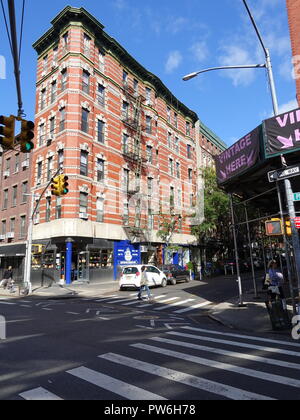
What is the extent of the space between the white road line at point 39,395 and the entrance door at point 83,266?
72.6 ft

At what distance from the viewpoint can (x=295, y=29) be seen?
16922 mm

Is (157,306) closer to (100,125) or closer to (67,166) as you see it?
(67,166)

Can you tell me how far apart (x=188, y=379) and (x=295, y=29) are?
19018 millimetres

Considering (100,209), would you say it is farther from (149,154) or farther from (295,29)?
(295,29)

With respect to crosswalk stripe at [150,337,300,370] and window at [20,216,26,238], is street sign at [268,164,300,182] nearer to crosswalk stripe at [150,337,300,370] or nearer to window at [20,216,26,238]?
crosswalk stripe at [150,337,300,370]

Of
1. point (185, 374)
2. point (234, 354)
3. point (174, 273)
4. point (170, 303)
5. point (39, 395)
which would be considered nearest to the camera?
point (39, 395)

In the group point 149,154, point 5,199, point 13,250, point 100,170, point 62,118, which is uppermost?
point 62,118

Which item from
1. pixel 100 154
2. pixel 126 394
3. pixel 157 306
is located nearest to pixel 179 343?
pixel 126 394

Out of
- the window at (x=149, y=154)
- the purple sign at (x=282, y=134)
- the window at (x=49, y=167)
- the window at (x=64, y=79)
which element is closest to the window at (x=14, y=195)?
the window at (x=49, y=167)

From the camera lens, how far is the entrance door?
2594 centimetres

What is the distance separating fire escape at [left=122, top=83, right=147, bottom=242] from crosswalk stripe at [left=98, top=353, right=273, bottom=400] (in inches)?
964

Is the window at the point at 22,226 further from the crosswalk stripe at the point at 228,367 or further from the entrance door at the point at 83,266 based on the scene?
the crosswalk stripe at the point at 228,367

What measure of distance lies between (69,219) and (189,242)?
19129 mm

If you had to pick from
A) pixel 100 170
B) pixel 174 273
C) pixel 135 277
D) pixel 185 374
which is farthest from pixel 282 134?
pixel 100 170
